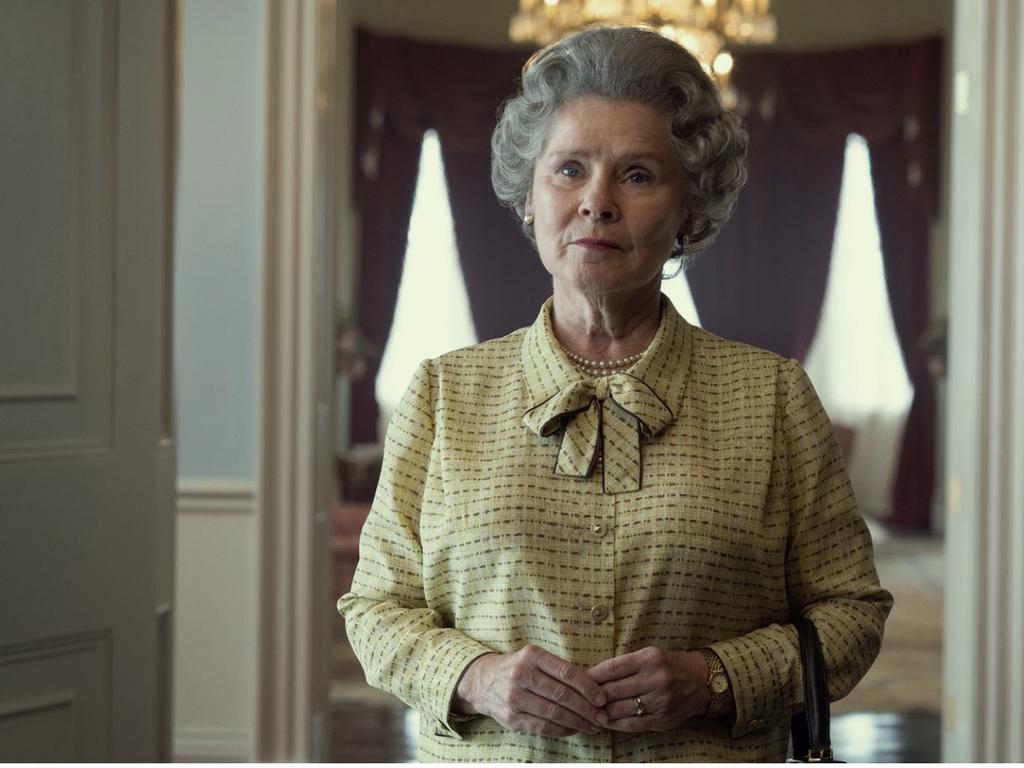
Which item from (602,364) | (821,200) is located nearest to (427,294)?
(821,200)

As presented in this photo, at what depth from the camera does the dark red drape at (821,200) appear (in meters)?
8.81

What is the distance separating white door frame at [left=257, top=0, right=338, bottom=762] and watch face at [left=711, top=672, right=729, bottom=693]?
240 cm

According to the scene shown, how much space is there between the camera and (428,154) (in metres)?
8.62

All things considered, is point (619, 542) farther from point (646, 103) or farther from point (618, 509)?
point (646, 103)

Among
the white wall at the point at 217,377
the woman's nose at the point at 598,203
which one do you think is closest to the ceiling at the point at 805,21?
the white wall at the point at 217,377

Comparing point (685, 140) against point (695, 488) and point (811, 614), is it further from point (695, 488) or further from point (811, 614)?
point (811, 614)

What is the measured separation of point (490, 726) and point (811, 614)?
35 centimetres

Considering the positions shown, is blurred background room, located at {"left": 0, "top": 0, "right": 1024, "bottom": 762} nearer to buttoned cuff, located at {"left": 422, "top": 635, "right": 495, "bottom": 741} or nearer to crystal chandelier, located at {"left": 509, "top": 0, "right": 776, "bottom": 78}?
crystal chandelier, located at {"left": 509, "top": 0, "right": 776, "bottom": 78}

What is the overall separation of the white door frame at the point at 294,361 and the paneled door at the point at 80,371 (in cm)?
144

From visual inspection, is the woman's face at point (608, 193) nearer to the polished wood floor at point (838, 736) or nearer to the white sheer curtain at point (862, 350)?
the polished wood floor at point (838, 736)

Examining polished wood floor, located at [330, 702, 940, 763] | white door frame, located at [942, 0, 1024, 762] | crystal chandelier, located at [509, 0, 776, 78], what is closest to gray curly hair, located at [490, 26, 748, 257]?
white door frame, located at [942, 0, 1024, 762]

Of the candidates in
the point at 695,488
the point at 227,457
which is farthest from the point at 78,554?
the point at 227,457

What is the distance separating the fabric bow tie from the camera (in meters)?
1.35

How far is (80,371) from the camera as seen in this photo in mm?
1928
